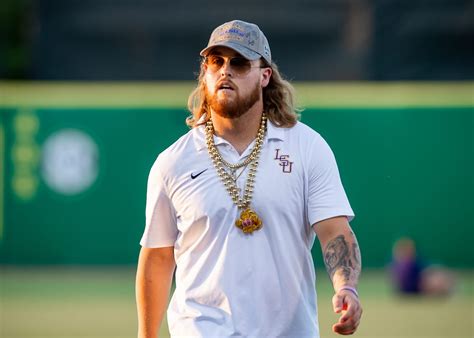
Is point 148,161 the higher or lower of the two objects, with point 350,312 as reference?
higher

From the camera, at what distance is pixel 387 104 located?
18.8 metres

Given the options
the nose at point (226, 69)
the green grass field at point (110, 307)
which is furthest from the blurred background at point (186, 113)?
the nose at point (226, 69)

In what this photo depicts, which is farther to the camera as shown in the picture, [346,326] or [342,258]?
[342,258]

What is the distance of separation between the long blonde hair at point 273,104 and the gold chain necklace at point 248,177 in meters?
0.07

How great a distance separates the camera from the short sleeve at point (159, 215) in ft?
20.2

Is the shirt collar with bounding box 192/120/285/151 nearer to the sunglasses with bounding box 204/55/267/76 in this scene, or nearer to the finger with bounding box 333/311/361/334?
the sunglasses with bounding box 204/55/267/76

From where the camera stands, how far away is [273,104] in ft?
20.9

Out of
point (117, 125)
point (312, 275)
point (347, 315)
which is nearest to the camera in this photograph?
point (347, 315)

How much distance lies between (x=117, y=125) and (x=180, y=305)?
1327 cm

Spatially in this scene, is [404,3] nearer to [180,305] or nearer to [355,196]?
[355,196]

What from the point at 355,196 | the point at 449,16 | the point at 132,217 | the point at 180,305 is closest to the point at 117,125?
the point at 132,217

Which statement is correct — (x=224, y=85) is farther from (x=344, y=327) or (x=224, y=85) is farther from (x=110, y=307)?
(x=110, y=307)

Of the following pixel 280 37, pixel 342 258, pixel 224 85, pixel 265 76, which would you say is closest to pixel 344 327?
pixel 342 258

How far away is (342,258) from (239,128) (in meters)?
0.78
